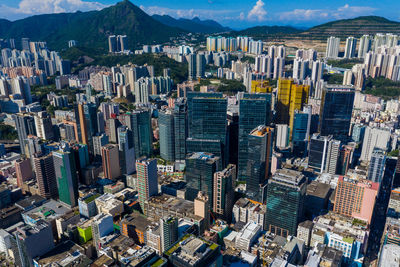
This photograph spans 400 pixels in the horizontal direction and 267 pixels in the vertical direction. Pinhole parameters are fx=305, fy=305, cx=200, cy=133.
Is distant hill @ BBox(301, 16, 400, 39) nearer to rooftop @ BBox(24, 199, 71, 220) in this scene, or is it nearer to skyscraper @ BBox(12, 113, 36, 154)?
skyscraper @ BBox(12, 113, 36, 154)

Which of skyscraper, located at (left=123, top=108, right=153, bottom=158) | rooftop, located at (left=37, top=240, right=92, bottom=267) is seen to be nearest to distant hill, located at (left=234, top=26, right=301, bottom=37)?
skyscraper, located at (left=123, top=108, right=153, bottom=158)

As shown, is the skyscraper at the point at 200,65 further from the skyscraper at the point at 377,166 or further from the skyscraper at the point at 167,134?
the skyscraper at the point at 377,166

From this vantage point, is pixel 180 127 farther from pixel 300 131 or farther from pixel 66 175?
pixel 300 131

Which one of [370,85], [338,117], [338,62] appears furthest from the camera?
[338,62]

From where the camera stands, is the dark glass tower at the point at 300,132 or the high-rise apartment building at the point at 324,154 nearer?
the high-rise apartment building at the point at 324,154

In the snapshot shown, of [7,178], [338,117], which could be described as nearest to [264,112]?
[338,117]

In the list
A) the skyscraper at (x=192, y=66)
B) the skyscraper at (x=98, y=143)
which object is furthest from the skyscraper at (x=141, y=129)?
the skyscraper at (x=192, y=66)

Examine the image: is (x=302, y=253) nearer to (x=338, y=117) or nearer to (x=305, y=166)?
(x=305, y=166)
